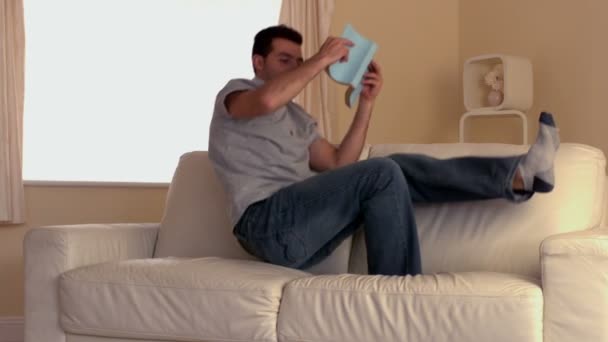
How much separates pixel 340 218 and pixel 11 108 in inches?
79.4

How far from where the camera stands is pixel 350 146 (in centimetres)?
315

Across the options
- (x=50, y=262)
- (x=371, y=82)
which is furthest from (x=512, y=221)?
(x=50, y=262)

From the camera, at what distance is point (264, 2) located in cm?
474

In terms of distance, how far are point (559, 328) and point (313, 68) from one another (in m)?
1.02

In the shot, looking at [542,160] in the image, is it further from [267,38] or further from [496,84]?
[496,84]

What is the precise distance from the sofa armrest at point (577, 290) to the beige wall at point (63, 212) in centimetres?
259

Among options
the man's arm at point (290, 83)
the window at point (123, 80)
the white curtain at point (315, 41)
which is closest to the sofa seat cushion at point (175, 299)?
the man's arm at point (290, 83)

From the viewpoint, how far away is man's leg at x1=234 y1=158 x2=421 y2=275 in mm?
2617

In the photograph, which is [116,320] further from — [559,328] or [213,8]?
[213,8]

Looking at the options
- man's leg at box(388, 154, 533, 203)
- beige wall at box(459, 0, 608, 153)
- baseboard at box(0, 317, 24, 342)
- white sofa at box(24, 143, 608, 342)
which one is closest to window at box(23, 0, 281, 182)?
baseboard at box(0, 317, 24, 342)

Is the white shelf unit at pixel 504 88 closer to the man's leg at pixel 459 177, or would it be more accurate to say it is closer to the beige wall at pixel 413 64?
the beige wall at pixel 413 64

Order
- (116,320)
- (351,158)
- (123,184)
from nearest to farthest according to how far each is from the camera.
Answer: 1. (116,320)
2. (351,158)
3. (123,184)

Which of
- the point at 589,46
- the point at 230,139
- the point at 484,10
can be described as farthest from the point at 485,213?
the point at 484,10

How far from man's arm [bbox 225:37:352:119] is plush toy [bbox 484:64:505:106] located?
216 centimetres
